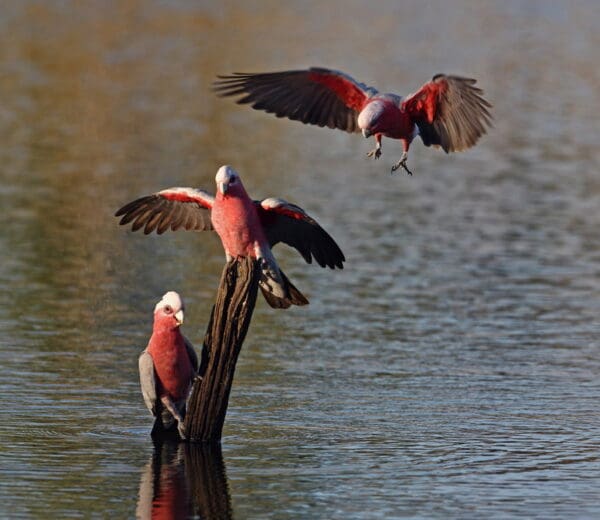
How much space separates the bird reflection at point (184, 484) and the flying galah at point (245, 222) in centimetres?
162

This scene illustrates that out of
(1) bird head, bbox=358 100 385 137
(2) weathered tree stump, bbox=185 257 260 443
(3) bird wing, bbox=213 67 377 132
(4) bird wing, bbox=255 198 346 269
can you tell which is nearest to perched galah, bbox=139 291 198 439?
(2) weathered tree stump, bbox=185 257 260 443

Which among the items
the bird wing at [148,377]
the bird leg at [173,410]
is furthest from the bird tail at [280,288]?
the bird leg at [173,410]

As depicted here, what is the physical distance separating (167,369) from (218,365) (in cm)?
47

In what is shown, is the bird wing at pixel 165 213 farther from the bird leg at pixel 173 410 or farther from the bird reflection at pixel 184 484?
the bird reflection at pixel 184 484

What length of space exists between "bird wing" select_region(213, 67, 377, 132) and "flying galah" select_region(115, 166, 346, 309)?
114cm

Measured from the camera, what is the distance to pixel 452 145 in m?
15.1

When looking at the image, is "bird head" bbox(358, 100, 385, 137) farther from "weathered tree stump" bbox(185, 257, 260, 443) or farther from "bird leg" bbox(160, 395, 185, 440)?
"bird leg" bbox(160, 395, 185, 440)

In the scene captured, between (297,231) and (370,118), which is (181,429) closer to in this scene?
(297,231)

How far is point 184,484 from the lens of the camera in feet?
44.1

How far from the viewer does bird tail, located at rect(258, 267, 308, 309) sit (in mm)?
14281

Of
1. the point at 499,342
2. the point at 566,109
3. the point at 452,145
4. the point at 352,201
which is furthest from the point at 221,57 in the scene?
the point at 452,145

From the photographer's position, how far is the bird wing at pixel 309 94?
14.9 meters

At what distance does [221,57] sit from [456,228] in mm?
22442

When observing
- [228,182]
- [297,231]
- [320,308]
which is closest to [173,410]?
[297,231]
